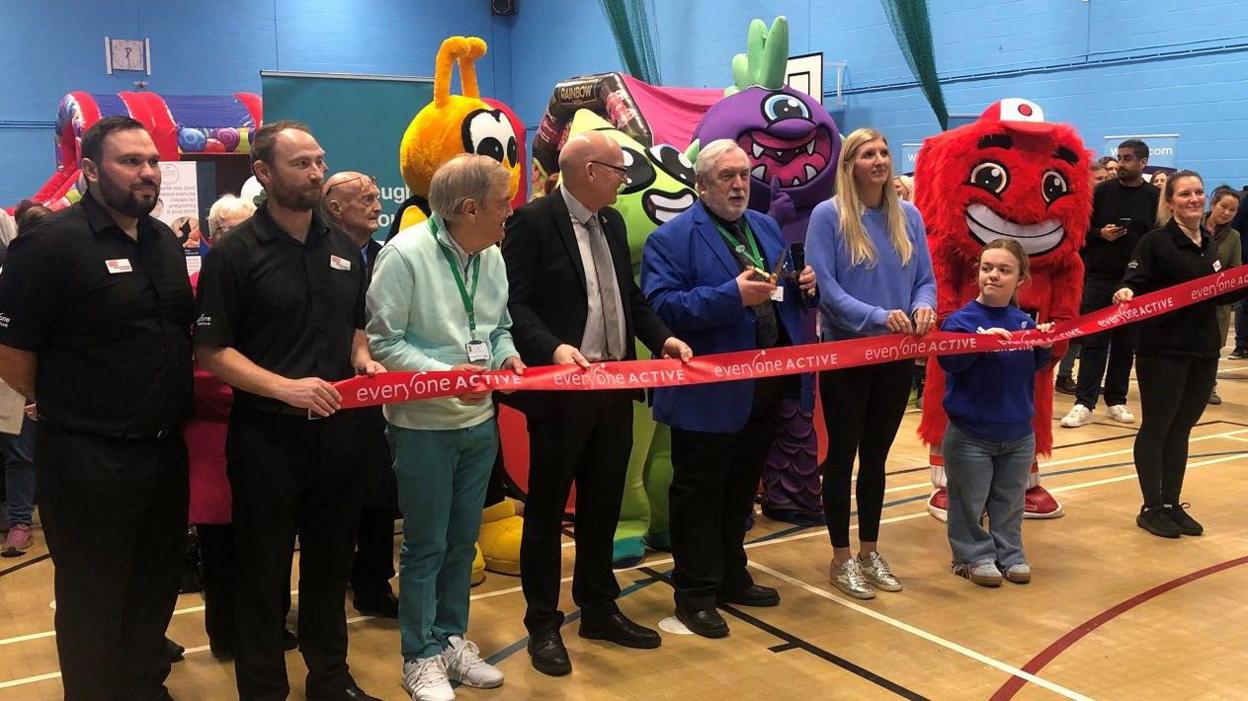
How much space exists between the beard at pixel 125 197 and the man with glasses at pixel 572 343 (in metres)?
1.12

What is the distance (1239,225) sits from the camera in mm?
10273

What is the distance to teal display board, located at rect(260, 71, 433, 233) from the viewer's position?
6.30 meters

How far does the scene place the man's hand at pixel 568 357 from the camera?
11.2 feet

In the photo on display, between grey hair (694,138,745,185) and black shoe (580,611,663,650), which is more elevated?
grey hair (694,138,745,185)

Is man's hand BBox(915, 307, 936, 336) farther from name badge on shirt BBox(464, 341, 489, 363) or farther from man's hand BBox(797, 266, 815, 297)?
name badge on shirt BBox(464, 341, 489, 363)

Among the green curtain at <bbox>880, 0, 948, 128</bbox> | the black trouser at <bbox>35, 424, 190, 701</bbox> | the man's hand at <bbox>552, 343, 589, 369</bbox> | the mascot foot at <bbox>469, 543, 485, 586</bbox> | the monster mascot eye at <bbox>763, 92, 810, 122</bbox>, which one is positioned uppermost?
the green curtain at <bbox>880, 0, 948, 128</bbox>

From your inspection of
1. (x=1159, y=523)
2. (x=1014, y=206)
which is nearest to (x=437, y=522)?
(x=1014, y=206)

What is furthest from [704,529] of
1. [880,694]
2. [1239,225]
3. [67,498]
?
[1239,225]

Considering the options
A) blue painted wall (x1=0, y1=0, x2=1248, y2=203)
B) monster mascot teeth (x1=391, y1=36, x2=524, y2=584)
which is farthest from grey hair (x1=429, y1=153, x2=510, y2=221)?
blue painted wall (x1=0, y1=0, x2=1248, y2=203)

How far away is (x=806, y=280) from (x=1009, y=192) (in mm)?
1790

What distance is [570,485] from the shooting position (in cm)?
368

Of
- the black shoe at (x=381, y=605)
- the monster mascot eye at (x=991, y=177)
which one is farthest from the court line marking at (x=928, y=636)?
the monster mascot eye at (x=991, y=177)

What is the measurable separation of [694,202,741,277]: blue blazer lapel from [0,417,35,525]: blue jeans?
139 inches

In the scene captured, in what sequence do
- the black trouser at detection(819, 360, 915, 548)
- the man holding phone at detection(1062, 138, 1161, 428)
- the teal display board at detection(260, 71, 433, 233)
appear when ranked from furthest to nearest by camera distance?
the man holding phone at detection(1062, 138, 1161, 428) → the teal display board at detection(260, 71, 433, 233) → the black trouser at detection(819, 360, 915, 548)
